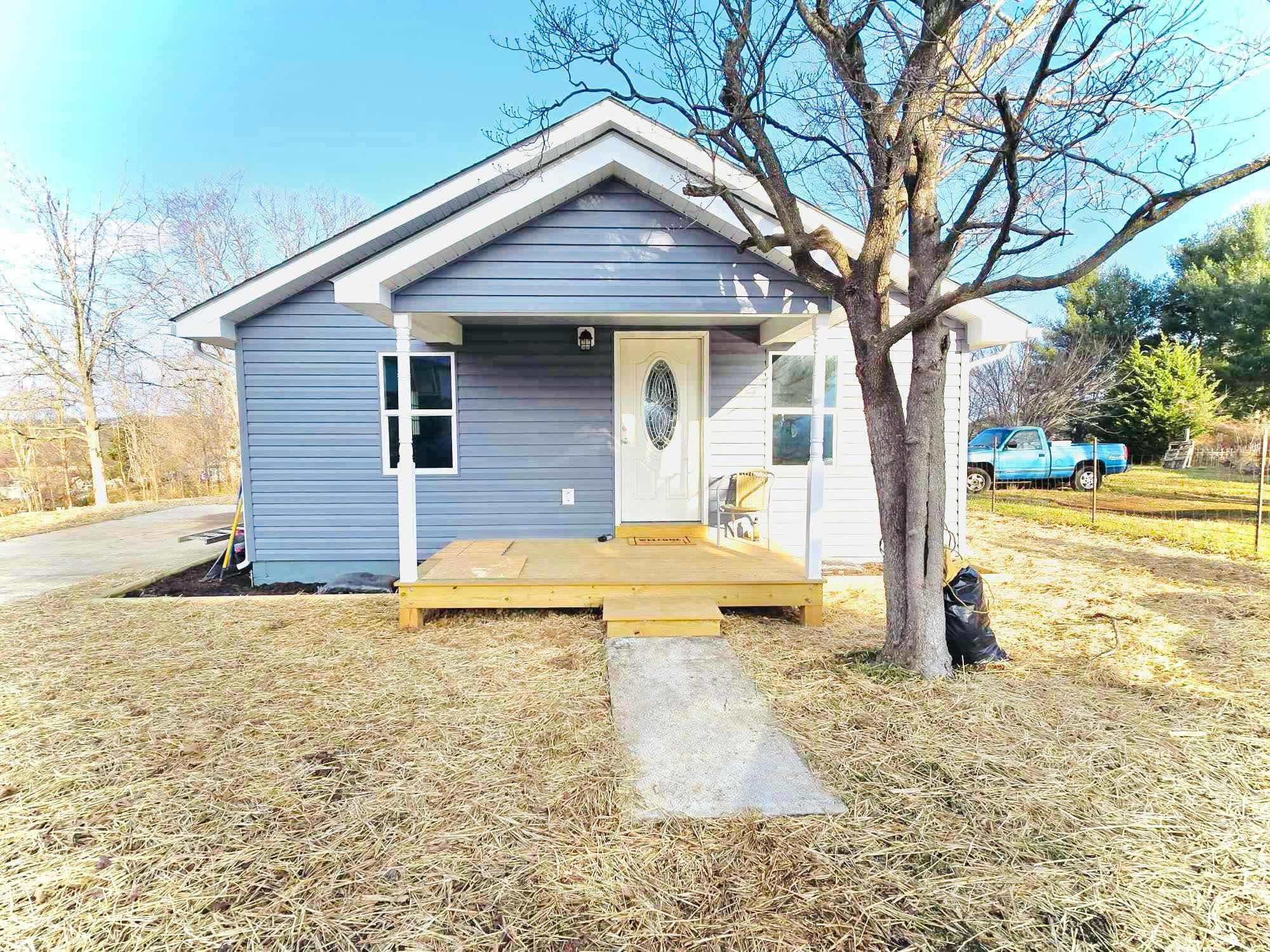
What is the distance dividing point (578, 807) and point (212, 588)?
18.4ft

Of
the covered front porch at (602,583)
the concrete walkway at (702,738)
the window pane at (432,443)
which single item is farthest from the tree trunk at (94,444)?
the concrete walkway at (702,738)

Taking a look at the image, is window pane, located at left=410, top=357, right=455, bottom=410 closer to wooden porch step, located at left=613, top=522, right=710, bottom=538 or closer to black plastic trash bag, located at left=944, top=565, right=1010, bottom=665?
wooden porch step, located at left=613, top=522, right=710, bottom=538

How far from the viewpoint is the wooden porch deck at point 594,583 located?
14.5ft

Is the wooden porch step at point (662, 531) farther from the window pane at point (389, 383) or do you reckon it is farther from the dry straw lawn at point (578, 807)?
the window pane at point (389, 383)

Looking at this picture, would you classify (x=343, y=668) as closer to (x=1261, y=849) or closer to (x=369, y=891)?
(x=369, y=891)

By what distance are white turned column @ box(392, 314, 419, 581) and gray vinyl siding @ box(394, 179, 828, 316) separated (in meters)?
0.23

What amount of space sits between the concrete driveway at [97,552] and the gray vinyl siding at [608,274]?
17.1ft

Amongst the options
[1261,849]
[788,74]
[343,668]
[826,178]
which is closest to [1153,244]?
Answer: [826,178]

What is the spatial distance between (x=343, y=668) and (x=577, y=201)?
3.64m

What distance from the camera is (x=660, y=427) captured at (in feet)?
20.2

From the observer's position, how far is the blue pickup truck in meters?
13.4

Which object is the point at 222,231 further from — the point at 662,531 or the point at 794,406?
the point at 794,406

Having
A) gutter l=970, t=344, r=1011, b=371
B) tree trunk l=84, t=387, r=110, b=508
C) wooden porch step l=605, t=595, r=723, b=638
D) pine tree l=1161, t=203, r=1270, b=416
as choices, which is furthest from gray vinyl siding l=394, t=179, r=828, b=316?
pine tree l=1161, t=203, r=1270, b=416

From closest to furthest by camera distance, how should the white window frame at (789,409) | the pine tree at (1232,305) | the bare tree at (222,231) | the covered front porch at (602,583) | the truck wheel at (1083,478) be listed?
1. the covered front porch at (602,583)
2. the white window frame at (789,409)
3. the truck wheel at (1083,478)
4. the bare tree at (222,231)
5. the pine tree at (1232,305)
